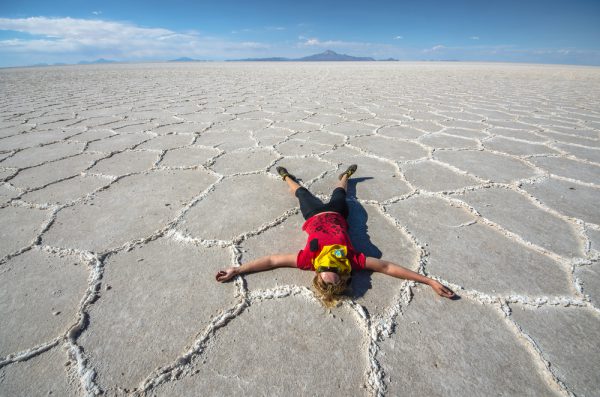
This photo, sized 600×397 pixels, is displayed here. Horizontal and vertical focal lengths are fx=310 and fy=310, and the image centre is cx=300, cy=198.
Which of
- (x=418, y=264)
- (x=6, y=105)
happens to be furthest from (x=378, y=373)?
(x=6, y=105)

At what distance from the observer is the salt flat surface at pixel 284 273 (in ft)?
2.78

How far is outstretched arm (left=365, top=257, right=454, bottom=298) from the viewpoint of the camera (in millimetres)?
1108

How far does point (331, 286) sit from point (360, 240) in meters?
0.41

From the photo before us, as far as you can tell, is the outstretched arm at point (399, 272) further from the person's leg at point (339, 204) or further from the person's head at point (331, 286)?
the person's leg at point (339, 204)

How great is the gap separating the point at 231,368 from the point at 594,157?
307cm

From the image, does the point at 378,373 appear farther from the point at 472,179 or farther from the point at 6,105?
the point at 6,105

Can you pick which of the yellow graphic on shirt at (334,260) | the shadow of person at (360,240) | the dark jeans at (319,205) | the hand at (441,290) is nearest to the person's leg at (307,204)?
the dark jeans at (319,205)

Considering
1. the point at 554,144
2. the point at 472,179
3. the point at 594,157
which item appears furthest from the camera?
the point at 554,144

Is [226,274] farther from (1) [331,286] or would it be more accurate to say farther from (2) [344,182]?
(2) [344,182]

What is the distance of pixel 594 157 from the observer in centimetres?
244

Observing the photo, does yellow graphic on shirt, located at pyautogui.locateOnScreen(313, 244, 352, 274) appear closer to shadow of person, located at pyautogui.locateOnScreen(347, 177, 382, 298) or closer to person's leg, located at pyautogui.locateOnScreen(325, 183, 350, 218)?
shadow of person, located at pyautogui.locateOnScreen(347, 177, 382, 298)

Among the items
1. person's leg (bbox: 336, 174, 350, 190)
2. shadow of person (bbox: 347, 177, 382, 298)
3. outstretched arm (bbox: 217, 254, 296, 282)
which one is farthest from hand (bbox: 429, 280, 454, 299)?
person's leg (bbox: 336, 174, 350, 190)

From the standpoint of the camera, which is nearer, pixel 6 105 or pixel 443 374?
pixel 443 374

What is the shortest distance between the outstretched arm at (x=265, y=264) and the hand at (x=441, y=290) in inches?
20.5
